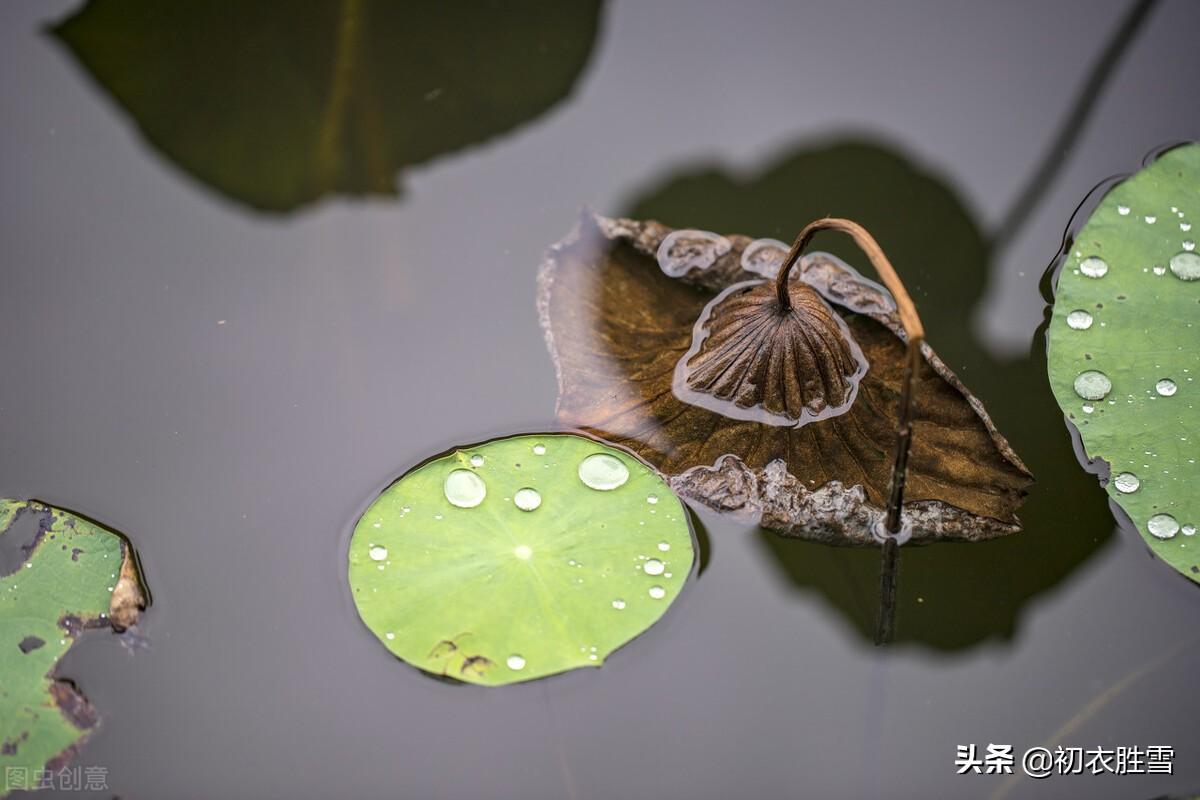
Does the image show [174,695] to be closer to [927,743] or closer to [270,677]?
[270,677]

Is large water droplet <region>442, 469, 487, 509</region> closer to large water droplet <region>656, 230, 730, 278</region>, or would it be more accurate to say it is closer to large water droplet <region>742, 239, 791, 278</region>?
large water droplet <region>656, 230, 730, 278</region>

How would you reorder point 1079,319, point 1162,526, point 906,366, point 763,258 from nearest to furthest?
point 906,366
point 1162,526
point 1079,319
point 763,258

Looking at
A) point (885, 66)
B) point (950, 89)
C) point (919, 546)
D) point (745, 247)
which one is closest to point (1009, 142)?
point (950, 89)

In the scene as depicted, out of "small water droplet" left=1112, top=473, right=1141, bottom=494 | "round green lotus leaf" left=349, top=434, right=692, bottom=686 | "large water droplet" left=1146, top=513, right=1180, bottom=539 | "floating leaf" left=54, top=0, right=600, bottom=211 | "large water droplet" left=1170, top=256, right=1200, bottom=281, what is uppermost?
"floating leaf" left=54, top=0, right=600, bottom=211

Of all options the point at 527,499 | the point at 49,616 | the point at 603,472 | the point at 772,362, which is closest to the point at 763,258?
the point at 772,362

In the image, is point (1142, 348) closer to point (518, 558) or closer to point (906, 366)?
point (906, 366)

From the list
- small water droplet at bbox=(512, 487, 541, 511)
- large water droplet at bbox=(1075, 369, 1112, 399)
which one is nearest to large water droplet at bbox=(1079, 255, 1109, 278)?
large water droplet at bbox=(1075, 369, 1112, 399)
